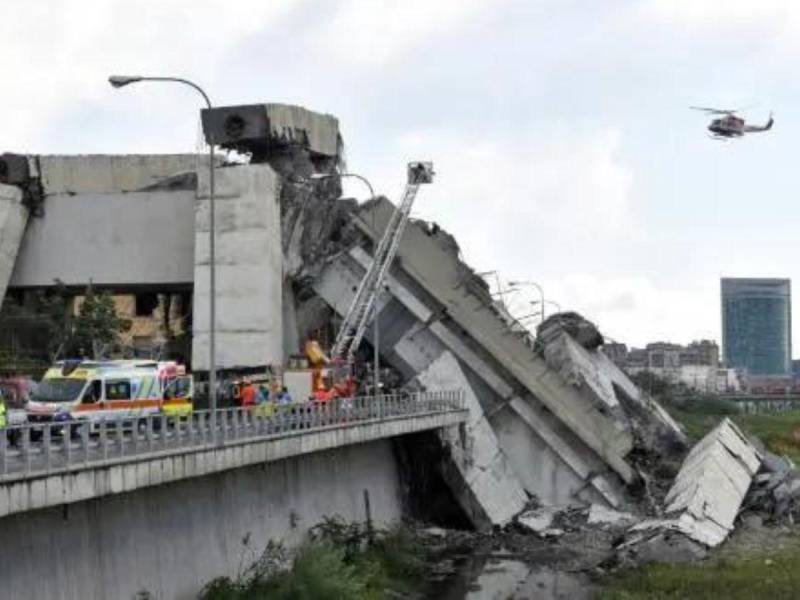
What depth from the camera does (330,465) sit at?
136 feet

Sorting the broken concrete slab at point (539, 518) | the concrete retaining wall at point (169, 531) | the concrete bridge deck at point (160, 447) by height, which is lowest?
the broken concrete slab at point (539, 518)

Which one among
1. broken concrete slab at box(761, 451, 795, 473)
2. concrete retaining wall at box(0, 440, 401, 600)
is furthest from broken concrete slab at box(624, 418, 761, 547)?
concrete retaining wall at box(0, 440, 401, 600)

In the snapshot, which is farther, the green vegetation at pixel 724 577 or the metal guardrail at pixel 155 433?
the green vegetation at pixel 724 577

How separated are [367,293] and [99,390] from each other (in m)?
30.4

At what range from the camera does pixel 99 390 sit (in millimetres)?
32969

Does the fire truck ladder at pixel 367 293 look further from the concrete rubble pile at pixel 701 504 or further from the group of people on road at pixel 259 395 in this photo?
the concrete rubble pile at pixel 701 504

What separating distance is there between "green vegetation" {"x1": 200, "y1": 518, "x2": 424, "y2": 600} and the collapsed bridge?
11.3 metres

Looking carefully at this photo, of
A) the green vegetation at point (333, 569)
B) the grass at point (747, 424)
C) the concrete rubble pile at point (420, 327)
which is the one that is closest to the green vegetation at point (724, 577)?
the concrete rubble pile at point (420, 327)

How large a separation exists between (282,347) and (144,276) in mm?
9750

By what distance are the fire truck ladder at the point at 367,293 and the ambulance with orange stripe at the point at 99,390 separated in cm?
2379

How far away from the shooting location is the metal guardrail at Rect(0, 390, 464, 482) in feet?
67.2

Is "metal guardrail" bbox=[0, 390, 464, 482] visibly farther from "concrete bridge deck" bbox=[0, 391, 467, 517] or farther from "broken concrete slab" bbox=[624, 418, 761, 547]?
"broken concrete slab" bbox=[624, 418, 761, 547]

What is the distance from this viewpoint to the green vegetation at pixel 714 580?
36188 millimetres

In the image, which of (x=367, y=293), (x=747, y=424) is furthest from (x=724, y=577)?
(x=747, y=424)
